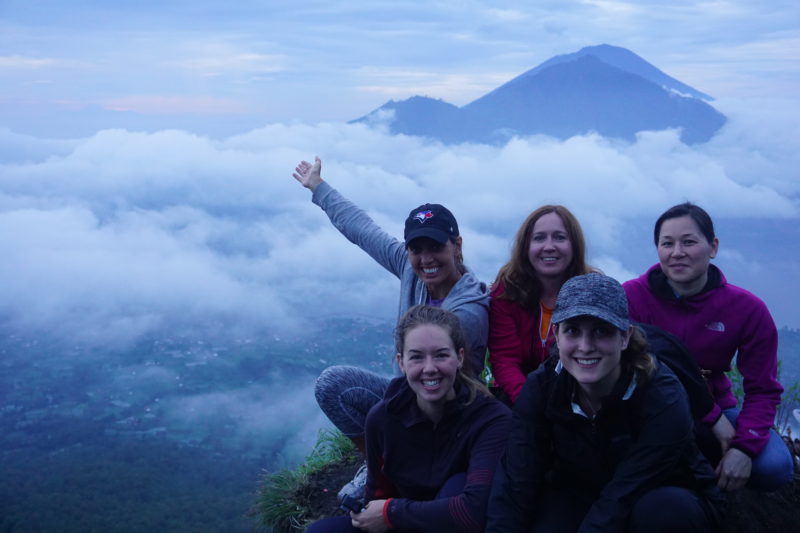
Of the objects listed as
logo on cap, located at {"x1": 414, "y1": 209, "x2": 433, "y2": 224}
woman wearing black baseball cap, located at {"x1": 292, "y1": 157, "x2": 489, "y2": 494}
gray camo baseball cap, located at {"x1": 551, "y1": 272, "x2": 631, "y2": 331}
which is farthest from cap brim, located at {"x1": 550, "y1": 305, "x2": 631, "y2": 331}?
logo on cap, located at {"x1": 414, "y1": 209, "x2": 433, "y2": 224}

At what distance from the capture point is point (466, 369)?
359 cm

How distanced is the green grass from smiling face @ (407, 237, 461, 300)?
2.66m

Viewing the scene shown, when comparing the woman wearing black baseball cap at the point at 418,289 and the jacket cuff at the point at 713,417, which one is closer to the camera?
the jacket cuff at the point at 713,417

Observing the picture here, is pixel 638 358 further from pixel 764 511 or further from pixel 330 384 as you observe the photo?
pixel 330 384

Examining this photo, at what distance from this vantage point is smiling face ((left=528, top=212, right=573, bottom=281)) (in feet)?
12.9

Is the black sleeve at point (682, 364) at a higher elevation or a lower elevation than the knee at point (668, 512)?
higher

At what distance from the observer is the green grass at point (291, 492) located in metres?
5.70

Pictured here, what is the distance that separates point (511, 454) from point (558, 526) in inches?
15.2

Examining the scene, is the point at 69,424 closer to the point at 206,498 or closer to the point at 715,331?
the point at 206,498

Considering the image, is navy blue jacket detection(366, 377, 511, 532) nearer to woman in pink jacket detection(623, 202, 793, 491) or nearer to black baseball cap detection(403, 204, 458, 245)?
black baseball cap detection(403, 204, 458, 245)

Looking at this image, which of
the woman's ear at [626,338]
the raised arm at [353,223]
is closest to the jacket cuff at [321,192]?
the raised arm at [353,223]

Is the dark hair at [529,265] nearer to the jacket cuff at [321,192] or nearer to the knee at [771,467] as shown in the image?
the knee at [771,467]

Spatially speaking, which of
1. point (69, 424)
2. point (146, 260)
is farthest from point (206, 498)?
point (146, 260)

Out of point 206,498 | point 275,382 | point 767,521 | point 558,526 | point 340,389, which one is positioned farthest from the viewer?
point 275,382
